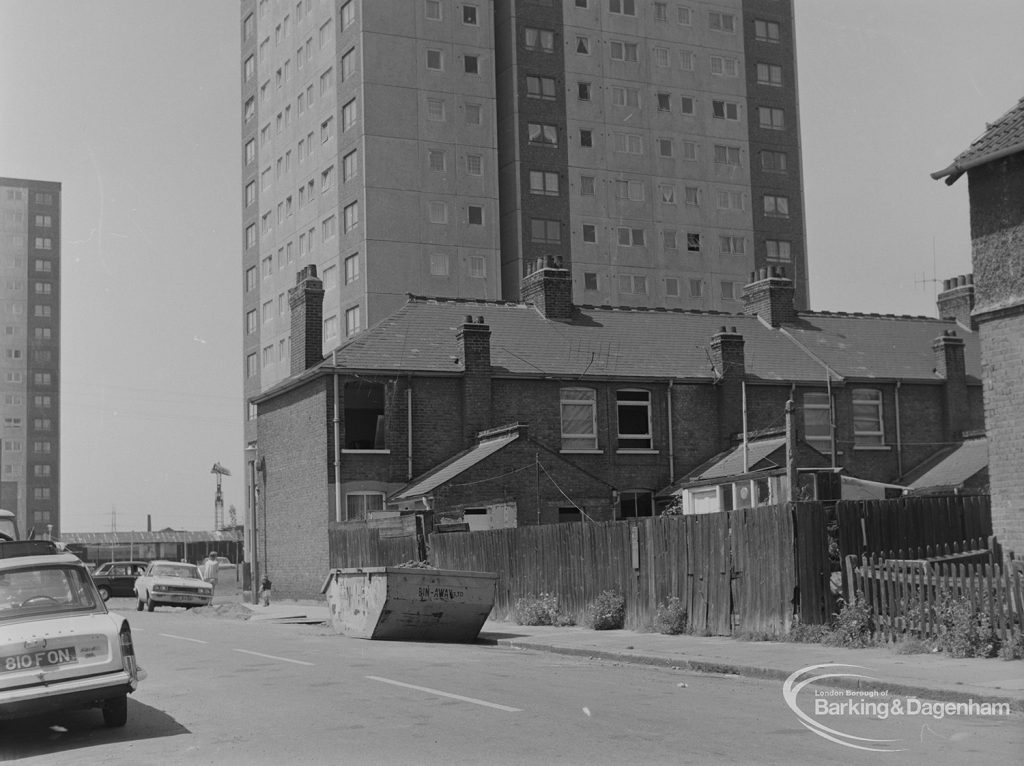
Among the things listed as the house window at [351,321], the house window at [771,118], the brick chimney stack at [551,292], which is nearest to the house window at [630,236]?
the house window at [771,118]

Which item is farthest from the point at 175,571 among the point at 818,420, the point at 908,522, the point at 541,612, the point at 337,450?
the point at 908,522

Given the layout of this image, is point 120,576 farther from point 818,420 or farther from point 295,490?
point 818,420

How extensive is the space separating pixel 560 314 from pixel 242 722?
31.4m

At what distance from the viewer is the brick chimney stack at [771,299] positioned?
148 feet

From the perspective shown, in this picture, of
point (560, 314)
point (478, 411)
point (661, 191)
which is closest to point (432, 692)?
point (478, 411)

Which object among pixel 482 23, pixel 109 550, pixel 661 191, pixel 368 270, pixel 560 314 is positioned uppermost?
pixel 482 23

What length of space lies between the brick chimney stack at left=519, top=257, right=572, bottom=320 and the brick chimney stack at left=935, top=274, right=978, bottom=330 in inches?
639

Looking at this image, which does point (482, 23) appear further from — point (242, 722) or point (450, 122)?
point (242, 722)

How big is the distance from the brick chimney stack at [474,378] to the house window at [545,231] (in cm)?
3206

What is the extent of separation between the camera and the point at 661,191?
7400 centimetres

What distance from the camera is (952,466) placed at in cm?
4009

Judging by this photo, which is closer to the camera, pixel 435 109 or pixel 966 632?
pixel 966 632

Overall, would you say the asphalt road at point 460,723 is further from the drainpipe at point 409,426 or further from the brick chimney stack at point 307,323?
the brick chimney stack at point 307,323

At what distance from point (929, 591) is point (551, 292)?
88.4 ft
